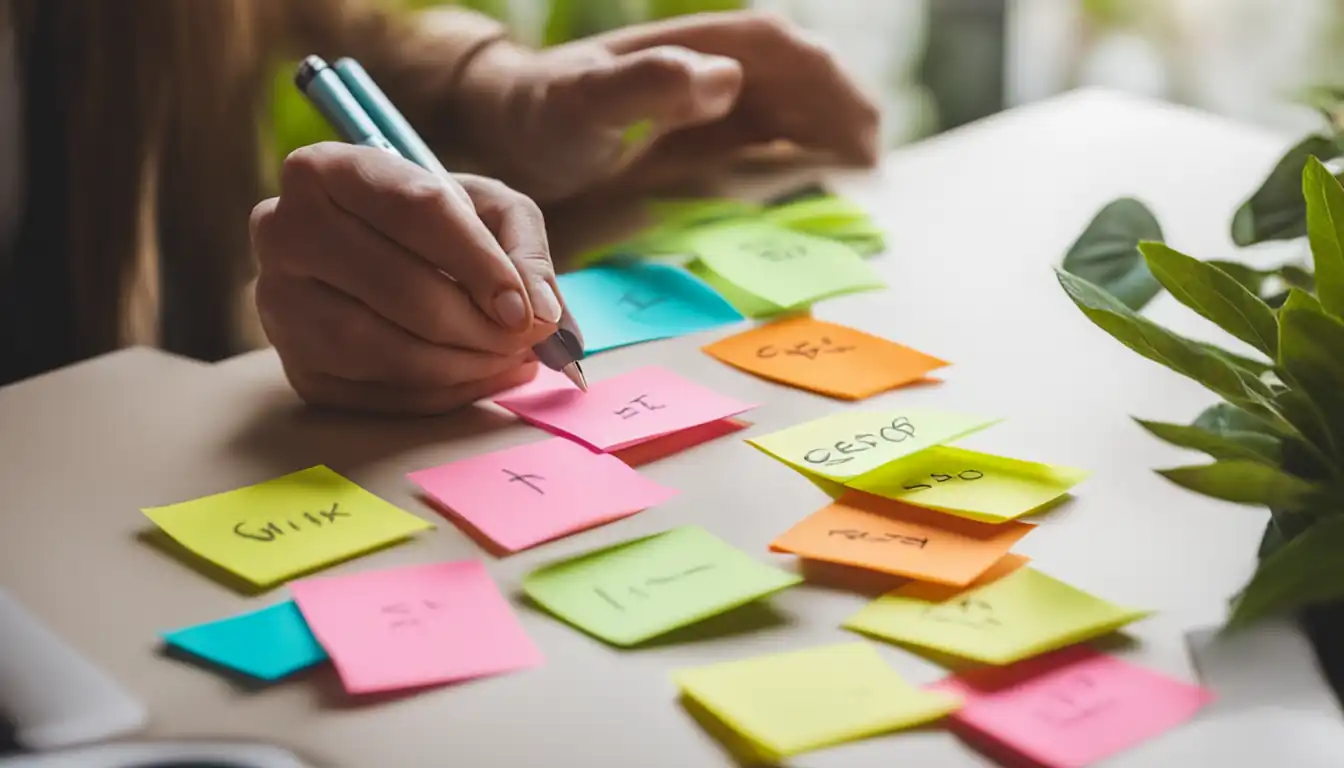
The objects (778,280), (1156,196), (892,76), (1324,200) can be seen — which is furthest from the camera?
(892,76)

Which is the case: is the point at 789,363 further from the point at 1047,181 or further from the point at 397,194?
the point at 1047,181

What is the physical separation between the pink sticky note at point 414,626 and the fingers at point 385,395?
139mm

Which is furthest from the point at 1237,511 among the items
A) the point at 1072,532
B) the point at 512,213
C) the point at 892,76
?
the point at 892,76

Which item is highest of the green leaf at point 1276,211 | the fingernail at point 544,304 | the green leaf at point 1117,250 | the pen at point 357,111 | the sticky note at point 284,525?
the pen at point 357,111

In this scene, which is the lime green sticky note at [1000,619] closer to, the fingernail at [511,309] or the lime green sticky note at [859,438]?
the lime green sticky note at [859,438]

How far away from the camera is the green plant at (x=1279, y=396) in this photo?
1.30ft

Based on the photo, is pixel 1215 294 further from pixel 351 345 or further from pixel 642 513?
pixel 351 345

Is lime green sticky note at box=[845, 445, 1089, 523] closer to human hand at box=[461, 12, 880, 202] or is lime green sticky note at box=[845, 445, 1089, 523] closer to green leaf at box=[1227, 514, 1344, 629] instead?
green leaf at box=[1227, 514, 1344, 629]

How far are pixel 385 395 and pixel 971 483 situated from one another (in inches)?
10.4

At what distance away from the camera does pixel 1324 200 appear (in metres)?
0.43

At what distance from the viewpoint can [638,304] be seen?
717 mm

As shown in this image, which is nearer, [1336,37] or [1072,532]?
[1072,532]

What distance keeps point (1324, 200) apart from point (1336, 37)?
1350 mm

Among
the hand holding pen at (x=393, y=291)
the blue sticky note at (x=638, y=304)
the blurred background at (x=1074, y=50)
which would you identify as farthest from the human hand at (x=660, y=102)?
the blurred background at (x=1074, y=50)
